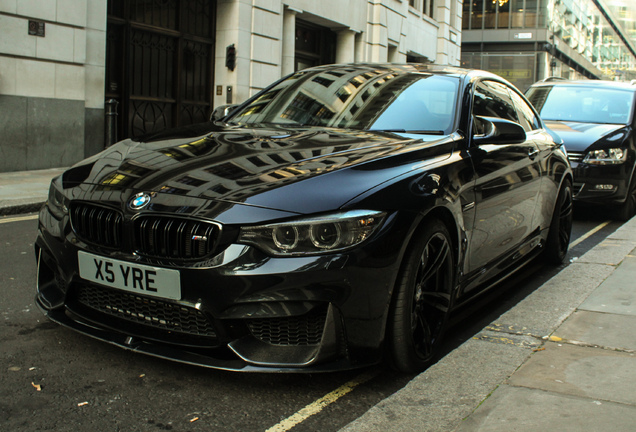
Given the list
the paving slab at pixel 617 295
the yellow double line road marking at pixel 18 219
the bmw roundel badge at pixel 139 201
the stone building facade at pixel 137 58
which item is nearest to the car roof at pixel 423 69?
the paving slab at pixel 617 295

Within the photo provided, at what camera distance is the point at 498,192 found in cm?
413

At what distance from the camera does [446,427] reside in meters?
2.56

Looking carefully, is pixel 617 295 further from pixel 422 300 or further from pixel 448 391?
pixel 448 391

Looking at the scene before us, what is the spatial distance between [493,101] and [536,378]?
2.34m

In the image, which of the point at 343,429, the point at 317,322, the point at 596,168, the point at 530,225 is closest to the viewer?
the point at 343,429

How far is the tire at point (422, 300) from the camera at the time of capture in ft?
10.0

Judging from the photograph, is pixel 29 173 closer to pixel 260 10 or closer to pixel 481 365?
pixel 260 10

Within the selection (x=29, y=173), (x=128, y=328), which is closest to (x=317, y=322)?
(x=128, y=328)

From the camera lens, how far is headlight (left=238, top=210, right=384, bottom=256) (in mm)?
2766

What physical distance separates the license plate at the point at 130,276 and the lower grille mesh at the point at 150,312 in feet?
0.13

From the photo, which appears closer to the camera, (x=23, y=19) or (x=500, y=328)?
(x=500, y=328)

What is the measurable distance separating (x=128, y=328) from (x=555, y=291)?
280cm

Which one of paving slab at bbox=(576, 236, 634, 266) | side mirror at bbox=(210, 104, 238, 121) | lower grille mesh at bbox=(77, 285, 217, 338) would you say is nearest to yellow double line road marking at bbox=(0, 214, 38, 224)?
side mirror at bbox=(210, 104, 238, 121)

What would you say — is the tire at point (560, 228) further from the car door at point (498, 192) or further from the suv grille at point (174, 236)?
the suv grille at point (174, 236)
